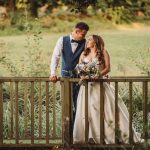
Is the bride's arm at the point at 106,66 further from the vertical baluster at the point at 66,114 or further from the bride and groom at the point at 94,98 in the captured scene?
the vertical baluster at the point at 66,114

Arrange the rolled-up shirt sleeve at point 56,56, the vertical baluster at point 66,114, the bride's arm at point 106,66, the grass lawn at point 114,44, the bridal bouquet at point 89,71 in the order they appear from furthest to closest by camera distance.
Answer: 1. the grass lawn at point 114,44
2. the rolled-up shirt sleeve at point 56,56
3. the bride's arm at point 106,66
4. the bridal bouquet at point 89,71
5. the vertical baluster at point 66,114

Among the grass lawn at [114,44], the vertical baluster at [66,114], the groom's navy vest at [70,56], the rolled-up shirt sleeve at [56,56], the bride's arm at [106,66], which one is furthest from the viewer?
the grass lawn at [114,44]

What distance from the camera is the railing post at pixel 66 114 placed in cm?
718

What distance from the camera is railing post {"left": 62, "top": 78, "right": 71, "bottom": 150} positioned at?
23.6 ft

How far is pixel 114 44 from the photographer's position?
2470cm

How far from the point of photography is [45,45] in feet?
75.5

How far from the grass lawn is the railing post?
8.12 metres

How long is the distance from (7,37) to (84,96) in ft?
65.3

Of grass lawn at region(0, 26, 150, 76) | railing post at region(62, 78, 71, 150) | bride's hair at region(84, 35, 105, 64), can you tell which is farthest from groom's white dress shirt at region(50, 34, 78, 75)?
grass lawn at region(0, 26, 150, 76)

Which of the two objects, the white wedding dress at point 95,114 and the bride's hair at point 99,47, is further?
the bride's hair at point 99,47

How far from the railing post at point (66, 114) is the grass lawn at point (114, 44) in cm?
812

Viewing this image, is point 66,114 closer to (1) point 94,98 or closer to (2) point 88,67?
(1) point 94,98

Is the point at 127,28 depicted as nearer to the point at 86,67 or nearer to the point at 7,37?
the point at 7,37

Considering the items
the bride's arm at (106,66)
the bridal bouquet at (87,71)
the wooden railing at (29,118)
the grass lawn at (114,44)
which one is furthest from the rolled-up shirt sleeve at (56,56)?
the grass lawn at (114,44)
